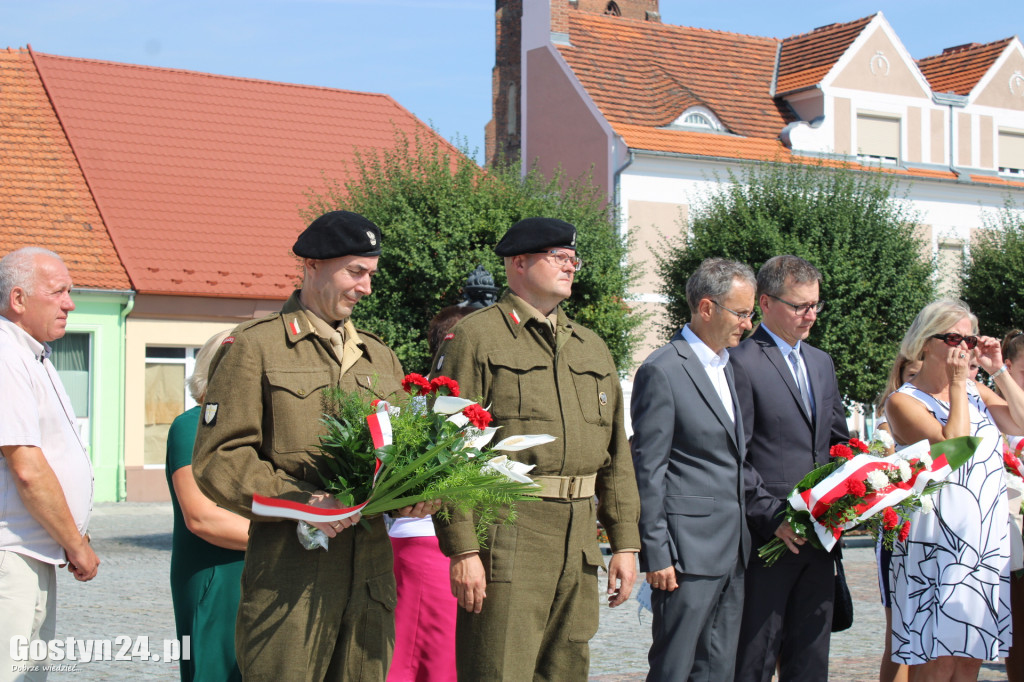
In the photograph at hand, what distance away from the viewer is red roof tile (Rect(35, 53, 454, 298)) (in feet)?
79.8

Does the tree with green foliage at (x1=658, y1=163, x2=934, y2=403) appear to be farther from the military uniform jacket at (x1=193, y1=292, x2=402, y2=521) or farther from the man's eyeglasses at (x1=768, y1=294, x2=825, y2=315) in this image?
the military uniform jacket at (x1=193, y1=292, x2=402, y2=521)

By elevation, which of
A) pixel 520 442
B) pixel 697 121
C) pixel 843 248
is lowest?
pixel 520 442

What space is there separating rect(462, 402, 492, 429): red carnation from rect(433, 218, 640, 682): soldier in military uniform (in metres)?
0.69

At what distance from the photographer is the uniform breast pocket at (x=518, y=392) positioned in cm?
450

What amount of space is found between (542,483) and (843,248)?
16.6 m

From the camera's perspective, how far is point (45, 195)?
2388 centimetres

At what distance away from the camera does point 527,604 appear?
435cm

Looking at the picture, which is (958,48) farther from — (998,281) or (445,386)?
(445,386)

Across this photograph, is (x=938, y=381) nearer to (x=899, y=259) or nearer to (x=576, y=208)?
(x=576, y=208)

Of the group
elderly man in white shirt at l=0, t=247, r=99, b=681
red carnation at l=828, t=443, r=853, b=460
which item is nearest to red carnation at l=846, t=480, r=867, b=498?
red carnation at l=828, t=443, r=853, b=460

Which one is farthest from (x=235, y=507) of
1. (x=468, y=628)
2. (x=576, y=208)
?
(x=576, y=208)

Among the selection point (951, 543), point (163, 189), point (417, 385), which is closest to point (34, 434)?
point (417, 385)

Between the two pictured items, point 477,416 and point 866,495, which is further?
point 866,495

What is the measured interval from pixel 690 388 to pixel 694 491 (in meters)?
0.47
